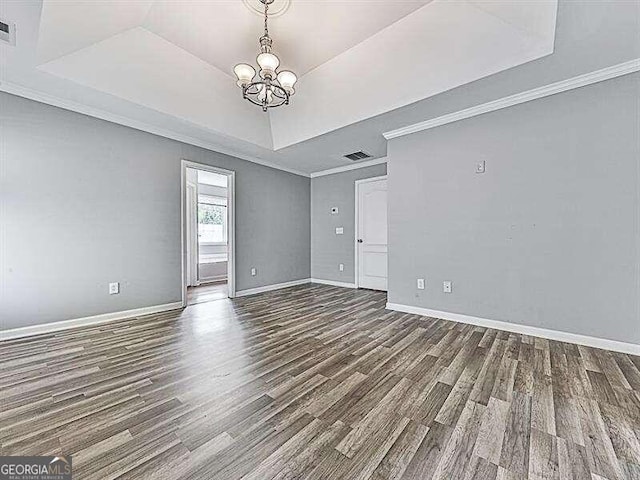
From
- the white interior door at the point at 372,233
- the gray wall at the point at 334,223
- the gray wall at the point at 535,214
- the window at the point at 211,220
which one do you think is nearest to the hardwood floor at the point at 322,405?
the gray wall at the point at 535,214

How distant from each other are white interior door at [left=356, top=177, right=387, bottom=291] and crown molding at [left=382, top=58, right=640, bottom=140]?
5.20ft

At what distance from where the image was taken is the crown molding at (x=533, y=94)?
2.45m

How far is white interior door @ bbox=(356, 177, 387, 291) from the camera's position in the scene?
5.18 metres

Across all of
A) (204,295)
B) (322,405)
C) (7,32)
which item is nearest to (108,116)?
(7,32)

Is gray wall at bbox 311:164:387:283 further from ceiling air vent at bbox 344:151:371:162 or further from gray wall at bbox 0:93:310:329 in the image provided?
gray wall at bbox 0:93:310:329

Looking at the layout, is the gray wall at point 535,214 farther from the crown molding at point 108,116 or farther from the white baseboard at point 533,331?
the crown molding at point 108,116

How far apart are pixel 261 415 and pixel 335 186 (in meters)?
4.91

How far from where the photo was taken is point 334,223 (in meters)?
5.93

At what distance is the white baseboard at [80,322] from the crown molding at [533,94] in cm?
418

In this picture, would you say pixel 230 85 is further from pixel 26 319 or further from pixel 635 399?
pixel 635 399

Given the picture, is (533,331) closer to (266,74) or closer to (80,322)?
(266,74)

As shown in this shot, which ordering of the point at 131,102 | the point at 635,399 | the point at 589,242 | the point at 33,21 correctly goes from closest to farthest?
the point at 635,399 → the point at 33,21 → the point at 589,242 → the point at 131,102

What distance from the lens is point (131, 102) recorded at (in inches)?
121

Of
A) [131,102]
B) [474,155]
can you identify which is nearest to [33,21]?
[131,102]
